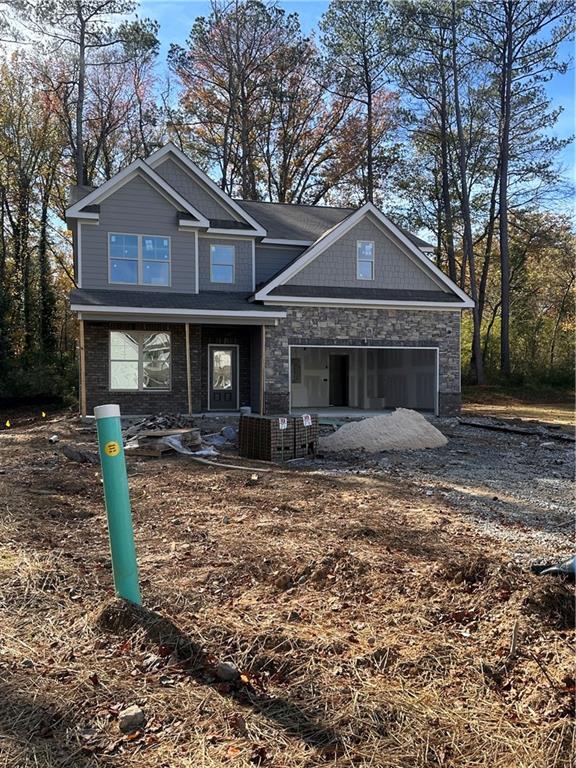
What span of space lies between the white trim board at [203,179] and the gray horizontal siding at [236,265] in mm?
527

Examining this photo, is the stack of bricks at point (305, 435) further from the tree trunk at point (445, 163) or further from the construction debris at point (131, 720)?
the tree trunk at point (445, 163)

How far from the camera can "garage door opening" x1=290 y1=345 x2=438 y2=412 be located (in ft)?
70.5

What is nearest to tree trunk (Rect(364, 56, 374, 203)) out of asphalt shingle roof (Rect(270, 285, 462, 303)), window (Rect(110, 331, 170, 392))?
asphalt shingle roof (Rect(270, 285, 462, 303))

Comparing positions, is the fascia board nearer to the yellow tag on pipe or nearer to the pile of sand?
the pile of sand

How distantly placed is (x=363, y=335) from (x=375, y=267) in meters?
2.26

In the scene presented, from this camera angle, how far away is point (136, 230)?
17.6 meters

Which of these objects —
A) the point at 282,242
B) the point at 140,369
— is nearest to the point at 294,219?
the point at 282,242

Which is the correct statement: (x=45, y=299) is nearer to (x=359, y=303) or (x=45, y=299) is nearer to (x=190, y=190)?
(x=190, y=190)

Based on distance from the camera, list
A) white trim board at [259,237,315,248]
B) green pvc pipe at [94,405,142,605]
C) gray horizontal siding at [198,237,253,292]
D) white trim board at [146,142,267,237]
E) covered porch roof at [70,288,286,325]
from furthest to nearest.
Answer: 1. white trim board at [259,237,315,248]
2. white trim board at [146,142,267,237]
3. gray horizontal siding at [198,237,253,292]
4. covered porch roof at [70,288,286,325]
5. green pvc pipe at [94,405,142,605]

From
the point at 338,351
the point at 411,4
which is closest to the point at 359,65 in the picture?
the point at 411,4

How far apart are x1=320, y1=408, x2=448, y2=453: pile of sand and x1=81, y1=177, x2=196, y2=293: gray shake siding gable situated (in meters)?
8.09

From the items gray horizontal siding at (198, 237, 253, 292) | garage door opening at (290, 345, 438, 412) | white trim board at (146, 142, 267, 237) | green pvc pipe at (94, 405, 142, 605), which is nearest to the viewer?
green pvc pipe at (94, 405, 142, 605)

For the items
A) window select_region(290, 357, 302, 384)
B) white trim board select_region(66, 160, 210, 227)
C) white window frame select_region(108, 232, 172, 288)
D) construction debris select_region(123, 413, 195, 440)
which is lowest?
construction debris select_region(123, 413, 195, 440)

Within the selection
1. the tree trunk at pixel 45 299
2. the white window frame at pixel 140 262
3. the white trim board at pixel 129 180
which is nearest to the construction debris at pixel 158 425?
the white window frame at pixel 140 262
